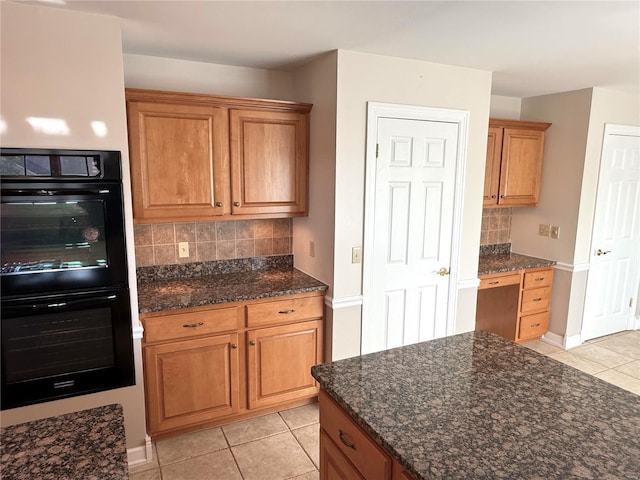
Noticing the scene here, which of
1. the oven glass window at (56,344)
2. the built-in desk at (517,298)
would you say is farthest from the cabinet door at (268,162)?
the built-in desk at (517,298)

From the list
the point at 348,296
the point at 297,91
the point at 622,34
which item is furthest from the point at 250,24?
the point at 622,34

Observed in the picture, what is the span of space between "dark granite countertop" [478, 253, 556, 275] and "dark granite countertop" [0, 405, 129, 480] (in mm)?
3168

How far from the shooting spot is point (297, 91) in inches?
123

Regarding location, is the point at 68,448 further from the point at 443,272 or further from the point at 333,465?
the point at 443,272

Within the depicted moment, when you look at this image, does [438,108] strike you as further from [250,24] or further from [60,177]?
[60,177]

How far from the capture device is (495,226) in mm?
4332

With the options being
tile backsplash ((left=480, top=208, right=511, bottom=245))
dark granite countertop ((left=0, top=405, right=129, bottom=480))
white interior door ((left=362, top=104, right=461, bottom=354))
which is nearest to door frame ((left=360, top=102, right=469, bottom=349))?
white interior door ((left=362, top=104, right=461, bottom=354))

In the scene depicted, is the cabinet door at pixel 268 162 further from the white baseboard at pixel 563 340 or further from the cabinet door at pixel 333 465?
the white baseboard at pixel 563 340

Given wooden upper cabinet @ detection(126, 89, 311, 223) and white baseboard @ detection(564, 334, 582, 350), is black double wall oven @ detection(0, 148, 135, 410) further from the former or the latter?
white baseboard @ detection(564, 334, 582, 350)

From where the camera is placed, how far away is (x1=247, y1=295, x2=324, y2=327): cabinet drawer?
2.66 metres

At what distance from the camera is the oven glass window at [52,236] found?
189cm

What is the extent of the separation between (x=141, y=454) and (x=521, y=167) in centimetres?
383

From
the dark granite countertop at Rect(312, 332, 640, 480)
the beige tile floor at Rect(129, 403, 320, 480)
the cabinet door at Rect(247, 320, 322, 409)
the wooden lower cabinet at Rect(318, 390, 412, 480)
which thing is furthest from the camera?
the cabinet door at Rect(247, 320, 322, 409)

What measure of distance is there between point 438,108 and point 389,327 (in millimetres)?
1572
